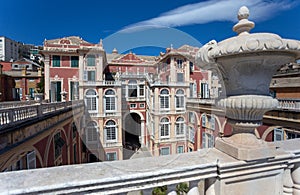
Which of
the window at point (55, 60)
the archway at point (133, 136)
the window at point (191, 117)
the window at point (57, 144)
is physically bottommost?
the window at point (57, 144)

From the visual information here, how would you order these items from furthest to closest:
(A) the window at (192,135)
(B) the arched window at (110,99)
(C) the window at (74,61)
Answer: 1. (C) the window at (74,61)
2. (B) the arched window at (110,99)
3. (A) the window at (192,135)

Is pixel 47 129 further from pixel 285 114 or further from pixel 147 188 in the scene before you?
pixel 285 114

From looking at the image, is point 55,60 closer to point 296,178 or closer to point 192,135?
point 192,135

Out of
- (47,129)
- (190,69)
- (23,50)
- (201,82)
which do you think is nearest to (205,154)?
(190,69)

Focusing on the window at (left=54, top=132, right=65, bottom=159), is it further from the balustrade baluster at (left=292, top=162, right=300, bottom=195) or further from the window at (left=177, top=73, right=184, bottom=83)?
the balustrade baluster at (left=292, top=162, right=300, bottom=195)

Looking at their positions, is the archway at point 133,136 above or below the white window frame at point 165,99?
below

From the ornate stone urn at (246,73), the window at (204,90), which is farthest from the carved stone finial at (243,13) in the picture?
the window at (204,90)

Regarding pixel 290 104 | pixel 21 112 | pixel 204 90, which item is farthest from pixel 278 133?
pixel 21 112

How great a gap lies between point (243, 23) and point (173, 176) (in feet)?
3.98

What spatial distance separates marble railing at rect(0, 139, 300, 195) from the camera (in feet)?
2.72

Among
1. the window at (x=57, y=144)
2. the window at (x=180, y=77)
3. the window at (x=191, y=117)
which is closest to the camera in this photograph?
the window at (x=180, y=77)

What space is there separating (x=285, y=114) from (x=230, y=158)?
863cm

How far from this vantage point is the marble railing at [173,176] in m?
0.83

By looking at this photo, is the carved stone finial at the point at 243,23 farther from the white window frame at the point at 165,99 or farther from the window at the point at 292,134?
the window at the point at 292,134
